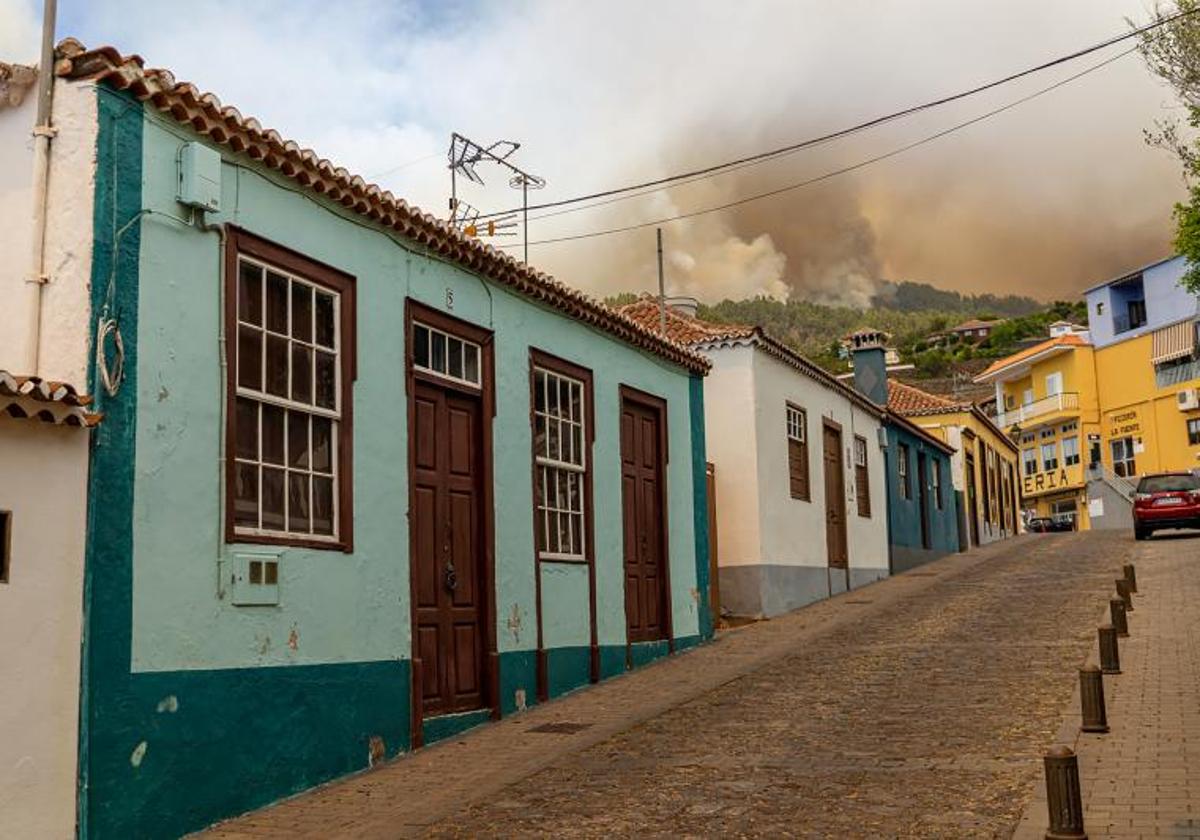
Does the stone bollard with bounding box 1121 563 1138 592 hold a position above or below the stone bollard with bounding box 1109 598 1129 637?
above

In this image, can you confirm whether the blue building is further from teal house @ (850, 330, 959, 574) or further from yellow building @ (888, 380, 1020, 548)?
teal house @ (850, 330, 959, 574)

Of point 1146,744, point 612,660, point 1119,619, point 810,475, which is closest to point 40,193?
point 1146,744

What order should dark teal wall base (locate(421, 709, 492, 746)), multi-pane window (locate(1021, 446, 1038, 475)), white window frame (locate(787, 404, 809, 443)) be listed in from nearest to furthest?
dark teal wall base (locate(421, 709, 492, 746)) → white window frame (locate(787, 404, 809, 443)) → multi-pane window (locate(1021, 446, 1038, 475))

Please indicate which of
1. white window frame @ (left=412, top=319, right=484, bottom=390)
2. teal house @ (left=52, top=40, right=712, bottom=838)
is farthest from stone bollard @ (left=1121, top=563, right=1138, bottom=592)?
white window frame @ (left=412, top=319, right=484, bottom=390)

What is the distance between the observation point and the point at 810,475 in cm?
2072

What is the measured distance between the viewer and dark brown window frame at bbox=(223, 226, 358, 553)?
24.6 feet

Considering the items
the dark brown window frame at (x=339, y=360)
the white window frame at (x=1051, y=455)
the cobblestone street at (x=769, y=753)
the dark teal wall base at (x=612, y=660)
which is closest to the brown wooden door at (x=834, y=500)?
the cobblestone street at (x=769, y=753)

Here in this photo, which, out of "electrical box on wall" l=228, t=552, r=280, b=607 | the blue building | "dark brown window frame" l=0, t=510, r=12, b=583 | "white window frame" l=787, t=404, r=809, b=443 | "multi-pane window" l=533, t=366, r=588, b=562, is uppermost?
the blue building

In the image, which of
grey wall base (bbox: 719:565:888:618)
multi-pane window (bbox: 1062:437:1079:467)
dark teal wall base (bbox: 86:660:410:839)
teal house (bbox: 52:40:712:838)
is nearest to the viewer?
dark teal wall base (bbox: 86:660:410:839)

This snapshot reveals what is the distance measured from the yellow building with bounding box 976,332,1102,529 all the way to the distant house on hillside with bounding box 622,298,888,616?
3832 cm

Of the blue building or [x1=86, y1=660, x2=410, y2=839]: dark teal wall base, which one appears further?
the blue building

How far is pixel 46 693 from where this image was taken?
5.96 meters

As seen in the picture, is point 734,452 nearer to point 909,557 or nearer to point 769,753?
point 769,753

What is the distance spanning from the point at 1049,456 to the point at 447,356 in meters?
56.6
